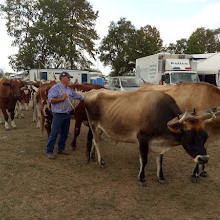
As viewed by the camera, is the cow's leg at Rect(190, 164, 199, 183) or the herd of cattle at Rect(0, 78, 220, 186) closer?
the herd of cattle at Rect(0, 78, 220, 186)

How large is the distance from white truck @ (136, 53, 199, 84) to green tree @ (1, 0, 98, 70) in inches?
454

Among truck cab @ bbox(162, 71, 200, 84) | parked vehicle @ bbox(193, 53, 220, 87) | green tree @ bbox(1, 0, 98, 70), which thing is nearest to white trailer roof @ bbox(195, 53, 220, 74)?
parked vehicle @ bbox(193, 53, 220, 87)

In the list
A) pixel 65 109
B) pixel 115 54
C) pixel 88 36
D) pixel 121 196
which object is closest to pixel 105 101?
pixel 65 109

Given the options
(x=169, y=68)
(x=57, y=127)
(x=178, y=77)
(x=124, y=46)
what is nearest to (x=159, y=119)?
(x=57, y=127)

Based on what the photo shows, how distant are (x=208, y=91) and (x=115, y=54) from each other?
35759 mm

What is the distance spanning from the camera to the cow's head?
3.52 m

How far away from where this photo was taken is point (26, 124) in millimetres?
10055

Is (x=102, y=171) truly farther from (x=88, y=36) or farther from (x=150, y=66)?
(x=88, y=36)

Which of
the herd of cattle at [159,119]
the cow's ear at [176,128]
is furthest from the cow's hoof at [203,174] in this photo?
the cow's ear at [176,128]

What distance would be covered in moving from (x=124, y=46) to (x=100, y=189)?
3463 centimetres

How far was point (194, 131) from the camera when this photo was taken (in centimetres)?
358

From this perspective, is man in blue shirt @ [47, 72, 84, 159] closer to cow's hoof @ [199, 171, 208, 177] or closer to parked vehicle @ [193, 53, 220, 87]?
cow's hoof @ [199, 171, 208, 177]

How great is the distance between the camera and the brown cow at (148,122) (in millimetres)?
3590

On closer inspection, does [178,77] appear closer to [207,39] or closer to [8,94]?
[8,94]
